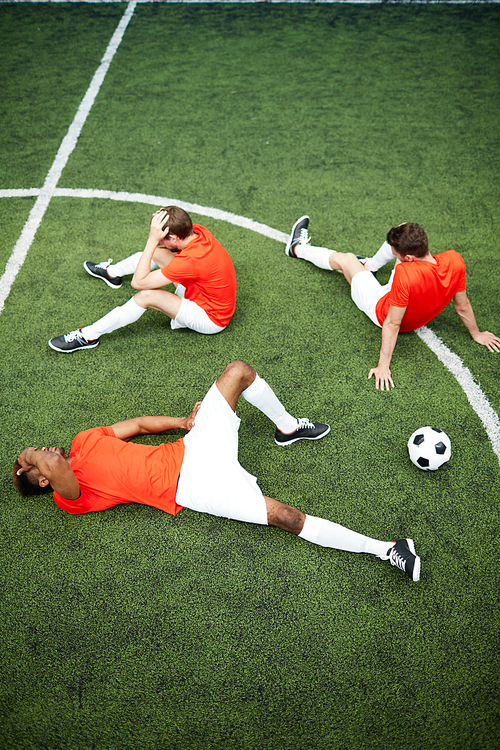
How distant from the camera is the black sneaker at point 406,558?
302 centimetres

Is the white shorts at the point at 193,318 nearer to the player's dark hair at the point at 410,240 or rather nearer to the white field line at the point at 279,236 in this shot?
the white field line at the point at 279,236

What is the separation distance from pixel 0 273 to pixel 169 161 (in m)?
2.53

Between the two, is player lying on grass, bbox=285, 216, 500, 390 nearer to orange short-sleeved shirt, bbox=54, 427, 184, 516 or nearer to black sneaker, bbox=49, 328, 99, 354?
orange short-sleeved shirt, bbox=54, 427, 184, 516

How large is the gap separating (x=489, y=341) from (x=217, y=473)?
8.64 feet

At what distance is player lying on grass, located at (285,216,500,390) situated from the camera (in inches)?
149

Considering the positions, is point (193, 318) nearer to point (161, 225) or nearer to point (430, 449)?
point (161, 225)

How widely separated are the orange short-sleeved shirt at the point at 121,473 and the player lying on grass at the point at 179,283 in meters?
1.28

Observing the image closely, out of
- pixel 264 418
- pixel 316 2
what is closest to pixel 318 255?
pixel 264 418

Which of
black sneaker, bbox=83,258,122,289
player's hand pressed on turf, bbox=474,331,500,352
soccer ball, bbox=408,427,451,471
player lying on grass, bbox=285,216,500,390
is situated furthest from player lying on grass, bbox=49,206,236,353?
player's hand pressed on turf, bbox=474,331,500,352

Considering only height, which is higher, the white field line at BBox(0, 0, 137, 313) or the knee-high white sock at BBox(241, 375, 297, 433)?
the white field line at BBox(0, 0, 137, 313)

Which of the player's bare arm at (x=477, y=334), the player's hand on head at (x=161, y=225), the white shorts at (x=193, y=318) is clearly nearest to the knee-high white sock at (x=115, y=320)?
the white shorts at (x=193, y=318)

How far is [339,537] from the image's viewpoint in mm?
3148

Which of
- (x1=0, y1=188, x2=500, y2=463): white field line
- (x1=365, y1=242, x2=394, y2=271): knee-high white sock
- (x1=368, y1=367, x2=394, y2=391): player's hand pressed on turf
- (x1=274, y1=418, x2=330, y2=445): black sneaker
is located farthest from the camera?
(x1=365, y1=242, x2=394, y2=271): knee-high white sock

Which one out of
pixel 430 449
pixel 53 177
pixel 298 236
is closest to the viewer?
→ pixel 430 449
